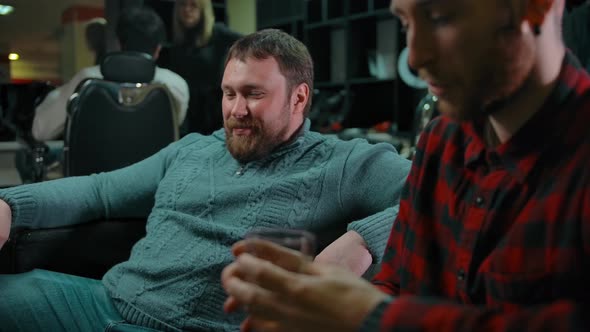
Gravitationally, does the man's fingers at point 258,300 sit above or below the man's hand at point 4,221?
above

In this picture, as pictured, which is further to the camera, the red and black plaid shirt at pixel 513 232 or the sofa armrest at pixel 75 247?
the sofa armrest at pixel 75 247

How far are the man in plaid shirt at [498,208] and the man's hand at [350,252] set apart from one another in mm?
560

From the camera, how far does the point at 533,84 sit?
820 mm

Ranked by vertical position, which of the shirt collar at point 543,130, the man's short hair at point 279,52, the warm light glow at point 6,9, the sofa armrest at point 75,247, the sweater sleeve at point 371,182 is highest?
the warm light glow at point 6,9

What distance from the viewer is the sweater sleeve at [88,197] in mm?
1748

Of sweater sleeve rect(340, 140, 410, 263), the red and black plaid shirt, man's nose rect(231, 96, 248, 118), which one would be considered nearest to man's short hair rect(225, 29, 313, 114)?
man's nose rect(231, 96, 248, 118)

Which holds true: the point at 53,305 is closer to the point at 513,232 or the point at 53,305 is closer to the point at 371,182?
the point at 371,182

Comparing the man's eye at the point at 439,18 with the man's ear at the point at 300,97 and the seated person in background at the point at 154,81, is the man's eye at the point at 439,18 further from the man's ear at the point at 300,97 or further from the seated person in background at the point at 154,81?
the seated person in background at the point at 154,81

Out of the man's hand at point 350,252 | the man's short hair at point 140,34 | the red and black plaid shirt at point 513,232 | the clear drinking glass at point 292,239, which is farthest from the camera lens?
the man's short hair at point 140,34

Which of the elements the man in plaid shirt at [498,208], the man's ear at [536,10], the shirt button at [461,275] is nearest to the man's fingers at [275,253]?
the man in plaid shirt at [498,208]

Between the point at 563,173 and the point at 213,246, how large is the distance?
100 cm

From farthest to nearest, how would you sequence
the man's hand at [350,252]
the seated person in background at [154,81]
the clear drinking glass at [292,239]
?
1. the seated person in background at [154,81]
2. the man's hand at [350,252]
3. the clear drinking glass at [292,239]

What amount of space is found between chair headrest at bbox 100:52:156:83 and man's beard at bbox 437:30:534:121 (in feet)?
7.73

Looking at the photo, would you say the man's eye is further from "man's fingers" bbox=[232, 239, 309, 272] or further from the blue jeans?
the blue jeans
